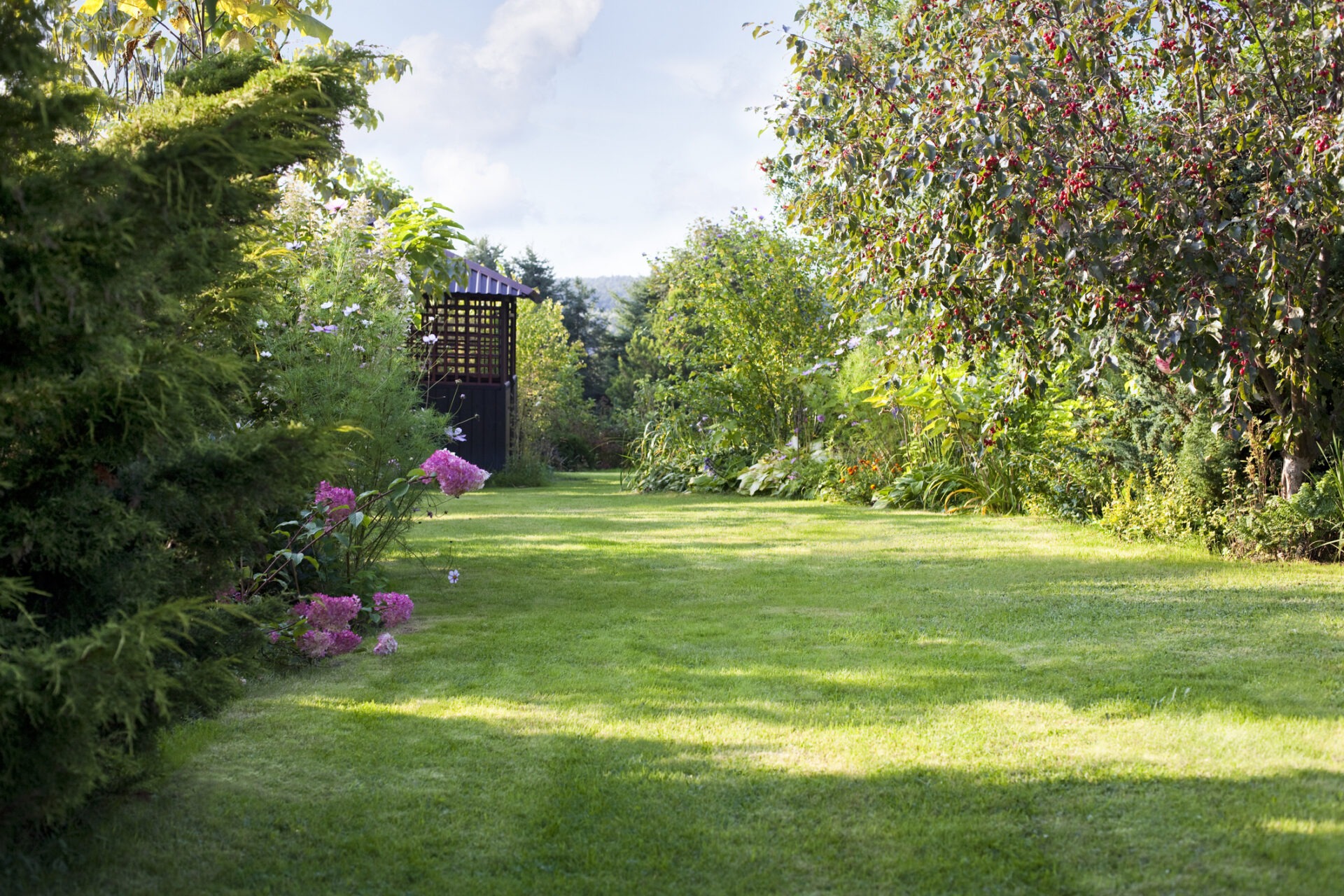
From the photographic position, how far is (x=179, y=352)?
185cm

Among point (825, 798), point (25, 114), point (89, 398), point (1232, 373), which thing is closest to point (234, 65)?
point (25, 114)

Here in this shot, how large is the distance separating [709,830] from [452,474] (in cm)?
258

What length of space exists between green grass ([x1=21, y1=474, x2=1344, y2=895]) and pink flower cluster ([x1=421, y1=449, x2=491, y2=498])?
24.0 inches

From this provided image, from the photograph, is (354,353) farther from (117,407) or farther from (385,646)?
(117,407)

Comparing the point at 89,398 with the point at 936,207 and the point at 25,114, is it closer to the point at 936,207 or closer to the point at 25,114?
the point at 25,114

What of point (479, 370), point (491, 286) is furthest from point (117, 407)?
point (491, 286)

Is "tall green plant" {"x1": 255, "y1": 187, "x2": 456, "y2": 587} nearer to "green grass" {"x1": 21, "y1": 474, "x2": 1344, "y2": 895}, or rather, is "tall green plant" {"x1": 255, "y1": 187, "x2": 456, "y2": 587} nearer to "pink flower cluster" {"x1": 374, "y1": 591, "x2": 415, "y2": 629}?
"pink flower cluster" {"x1": 374, "y1": 591, "x2": 415, "y2": 629}

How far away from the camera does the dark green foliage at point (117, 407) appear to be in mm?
1560

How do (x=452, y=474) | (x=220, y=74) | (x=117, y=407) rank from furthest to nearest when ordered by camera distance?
(x=452, y=474) < (x=220, y=74) < (x=117, y=407)

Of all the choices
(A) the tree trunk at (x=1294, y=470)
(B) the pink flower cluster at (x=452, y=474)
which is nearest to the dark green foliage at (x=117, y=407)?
(B) the pink flower cluster at (x=452, y=474)

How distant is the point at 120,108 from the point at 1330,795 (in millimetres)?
2912

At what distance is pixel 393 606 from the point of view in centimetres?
422

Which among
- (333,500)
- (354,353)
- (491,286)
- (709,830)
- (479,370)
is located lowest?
(709,830)

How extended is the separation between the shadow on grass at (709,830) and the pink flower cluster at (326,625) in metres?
1.05
